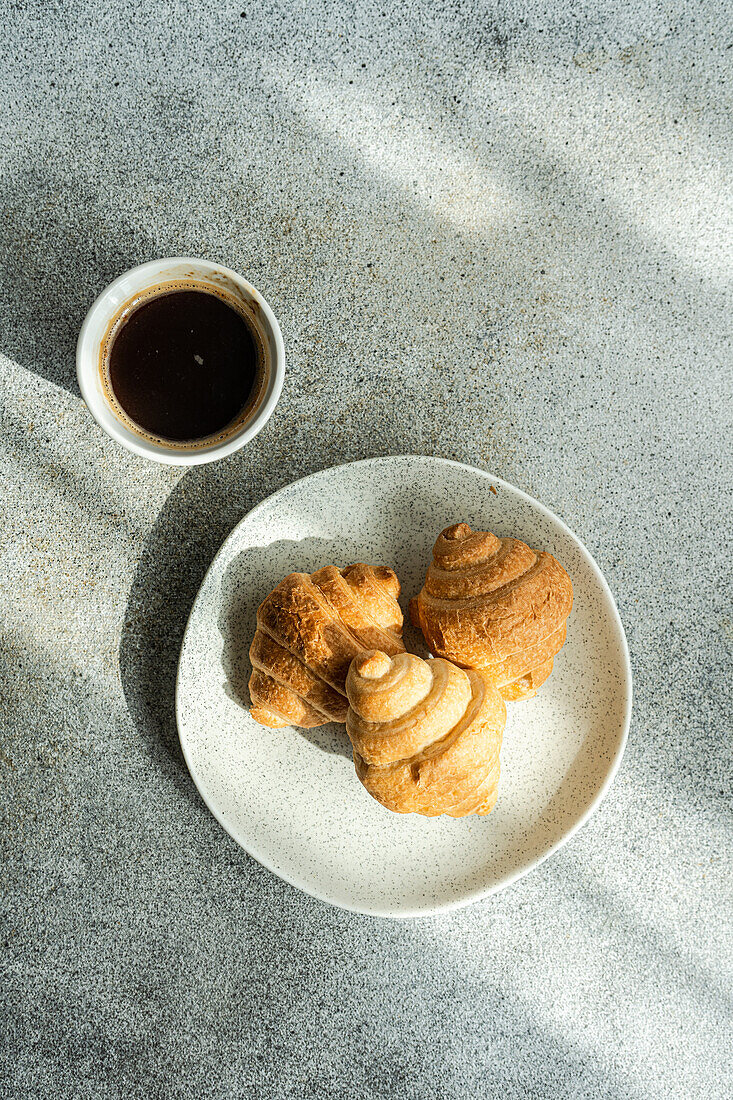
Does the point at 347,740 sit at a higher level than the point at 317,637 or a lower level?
lower

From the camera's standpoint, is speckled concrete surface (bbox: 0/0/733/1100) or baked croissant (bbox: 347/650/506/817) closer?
baked croissant (bbox: 347/650/506/817)

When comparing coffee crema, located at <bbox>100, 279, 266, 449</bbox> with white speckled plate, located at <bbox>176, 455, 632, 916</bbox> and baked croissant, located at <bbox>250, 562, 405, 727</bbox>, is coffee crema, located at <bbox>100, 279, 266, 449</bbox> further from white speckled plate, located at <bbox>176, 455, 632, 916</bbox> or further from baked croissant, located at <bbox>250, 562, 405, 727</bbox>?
baked croissant, located at <bbox>250, 562, 405, 727</bbox>

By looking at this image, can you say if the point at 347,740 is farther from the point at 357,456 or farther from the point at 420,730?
the point at 357,456

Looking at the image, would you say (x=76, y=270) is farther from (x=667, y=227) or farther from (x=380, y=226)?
(x=667, y=227)

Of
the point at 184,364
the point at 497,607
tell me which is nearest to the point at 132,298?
the point at 184,364

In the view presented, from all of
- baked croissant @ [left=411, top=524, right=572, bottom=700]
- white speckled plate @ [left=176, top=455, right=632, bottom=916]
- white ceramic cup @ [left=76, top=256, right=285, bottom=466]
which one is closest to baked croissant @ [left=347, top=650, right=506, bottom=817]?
baked croissant @ [left=411, top=524, right=572, bottom=700]

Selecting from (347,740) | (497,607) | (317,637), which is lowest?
(347,740)

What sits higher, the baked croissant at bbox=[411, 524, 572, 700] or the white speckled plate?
the baked croissant at bbox=[411, 524, 572, 700]

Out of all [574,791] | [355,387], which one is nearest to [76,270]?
[355,387]
